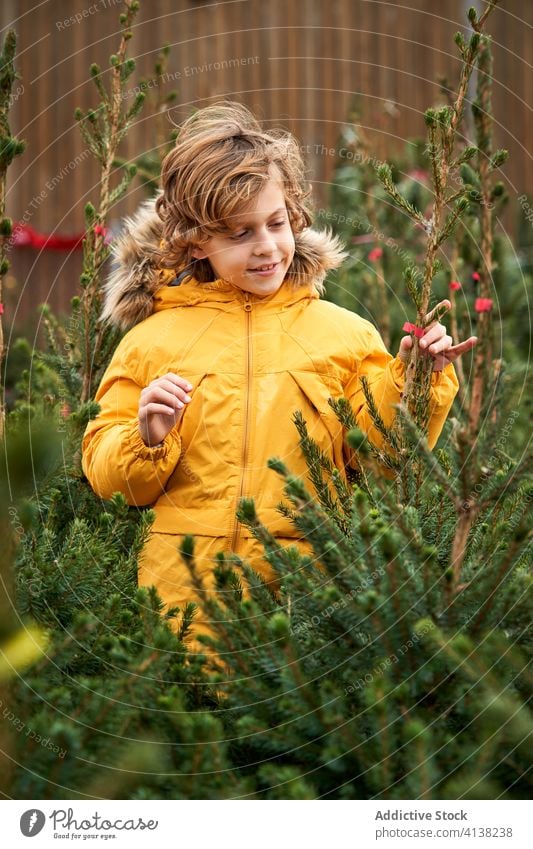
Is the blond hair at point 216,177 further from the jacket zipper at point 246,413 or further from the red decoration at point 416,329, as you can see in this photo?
the red decoration at point 416,329

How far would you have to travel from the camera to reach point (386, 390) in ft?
6.61

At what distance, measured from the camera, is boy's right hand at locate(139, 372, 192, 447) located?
1.88 meters

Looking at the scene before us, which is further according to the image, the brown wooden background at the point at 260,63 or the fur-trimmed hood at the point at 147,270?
the brown wooden background at the point at 260,63

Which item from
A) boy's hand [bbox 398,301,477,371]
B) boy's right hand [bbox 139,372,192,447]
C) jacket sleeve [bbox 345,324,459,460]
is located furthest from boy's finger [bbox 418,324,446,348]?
boy's right hand [bbox 139,372,192,447]

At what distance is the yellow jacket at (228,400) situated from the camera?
2098 millimetres

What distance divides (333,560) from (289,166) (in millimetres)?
1238

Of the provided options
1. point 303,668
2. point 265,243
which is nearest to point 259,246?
point 265,243

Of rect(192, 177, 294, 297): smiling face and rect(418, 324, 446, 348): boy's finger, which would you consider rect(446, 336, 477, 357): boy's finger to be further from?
rect(192, 177, 294, 297): smiling face

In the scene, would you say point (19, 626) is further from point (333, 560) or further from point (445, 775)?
point (445, 775)

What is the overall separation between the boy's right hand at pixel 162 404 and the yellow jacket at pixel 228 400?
5cm

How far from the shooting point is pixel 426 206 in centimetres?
505

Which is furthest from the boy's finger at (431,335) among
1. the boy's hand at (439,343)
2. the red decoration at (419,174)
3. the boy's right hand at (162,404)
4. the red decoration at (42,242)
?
the red decoration at (42,242)

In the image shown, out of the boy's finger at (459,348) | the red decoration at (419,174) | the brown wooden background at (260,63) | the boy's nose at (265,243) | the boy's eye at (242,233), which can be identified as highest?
the brown wooden background at (260,63)
